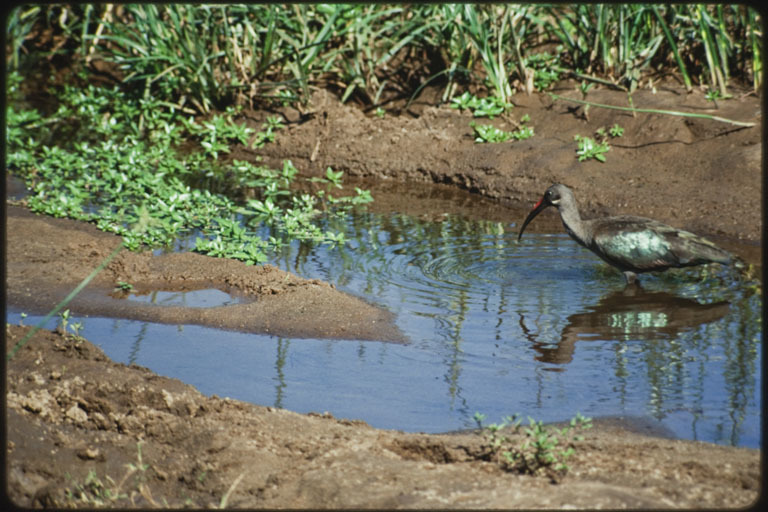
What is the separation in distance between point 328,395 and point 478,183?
214 inches

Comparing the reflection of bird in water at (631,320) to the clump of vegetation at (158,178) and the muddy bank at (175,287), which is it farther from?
the clump of vegetation at (158,178)

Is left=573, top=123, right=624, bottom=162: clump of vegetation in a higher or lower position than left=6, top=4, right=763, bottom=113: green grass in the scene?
lower

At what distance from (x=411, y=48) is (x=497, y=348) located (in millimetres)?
6900

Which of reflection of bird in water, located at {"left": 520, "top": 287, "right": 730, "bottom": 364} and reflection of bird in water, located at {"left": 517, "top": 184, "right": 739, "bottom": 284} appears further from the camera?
reflection of bird in water, located at {"left": 517, "top": 184, "right": 739, "bottom": 284}

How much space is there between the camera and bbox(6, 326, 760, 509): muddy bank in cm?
314

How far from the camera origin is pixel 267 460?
11.7 ft

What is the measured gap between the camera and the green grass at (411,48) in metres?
10.0

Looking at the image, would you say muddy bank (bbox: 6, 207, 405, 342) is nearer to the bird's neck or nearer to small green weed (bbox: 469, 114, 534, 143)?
the bird's neck

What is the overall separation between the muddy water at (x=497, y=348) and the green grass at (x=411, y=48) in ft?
11.7

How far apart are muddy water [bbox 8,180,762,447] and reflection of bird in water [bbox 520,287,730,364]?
0.01 metres

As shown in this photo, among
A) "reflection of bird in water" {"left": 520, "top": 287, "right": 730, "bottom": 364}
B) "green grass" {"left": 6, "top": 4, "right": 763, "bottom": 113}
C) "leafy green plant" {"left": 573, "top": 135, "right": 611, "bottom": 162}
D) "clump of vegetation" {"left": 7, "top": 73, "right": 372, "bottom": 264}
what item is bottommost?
"reflection of bird in water" {"left": 520, "top": 287, "right": 730, "bottom": 364}

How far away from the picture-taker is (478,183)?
9773 millimetres

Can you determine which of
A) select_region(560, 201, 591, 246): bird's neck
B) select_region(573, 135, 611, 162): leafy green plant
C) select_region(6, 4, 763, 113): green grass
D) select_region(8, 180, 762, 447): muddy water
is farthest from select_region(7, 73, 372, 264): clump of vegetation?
select_region(573, 135, 611, 162): leafy green plant

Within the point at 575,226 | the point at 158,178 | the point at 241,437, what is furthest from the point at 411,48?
the point at 241,437
